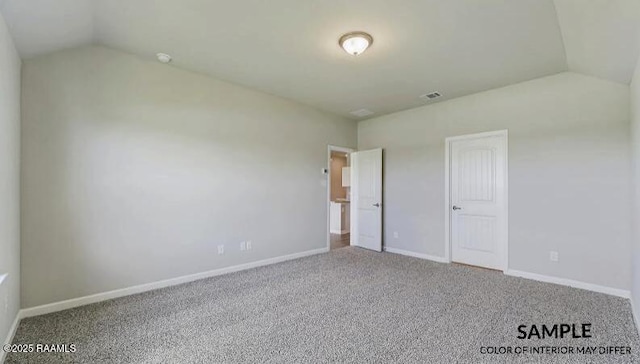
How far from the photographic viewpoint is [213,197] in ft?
13.3

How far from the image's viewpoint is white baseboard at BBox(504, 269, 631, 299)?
3.28 metres

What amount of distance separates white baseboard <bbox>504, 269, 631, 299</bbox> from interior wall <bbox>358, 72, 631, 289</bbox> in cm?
5

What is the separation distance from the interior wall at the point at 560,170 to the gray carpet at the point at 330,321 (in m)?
0.44

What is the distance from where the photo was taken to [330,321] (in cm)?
267

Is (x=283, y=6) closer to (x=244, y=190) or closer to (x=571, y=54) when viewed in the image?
(x=244, y=190)

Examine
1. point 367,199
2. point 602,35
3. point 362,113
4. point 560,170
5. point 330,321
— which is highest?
point 362,113

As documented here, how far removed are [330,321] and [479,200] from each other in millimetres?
3132

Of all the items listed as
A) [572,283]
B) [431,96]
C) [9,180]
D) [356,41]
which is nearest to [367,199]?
[431,96]

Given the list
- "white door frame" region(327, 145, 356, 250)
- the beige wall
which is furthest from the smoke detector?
the beige wall

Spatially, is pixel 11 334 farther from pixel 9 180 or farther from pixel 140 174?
pixel 140 174

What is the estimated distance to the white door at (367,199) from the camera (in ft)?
18.5

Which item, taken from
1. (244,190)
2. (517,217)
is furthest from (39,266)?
(517,217)

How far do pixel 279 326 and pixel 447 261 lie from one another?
327 cm

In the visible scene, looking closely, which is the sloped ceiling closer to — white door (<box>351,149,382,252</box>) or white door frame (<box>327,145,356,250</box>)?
white door (<box>351,149,382,252</box>)
